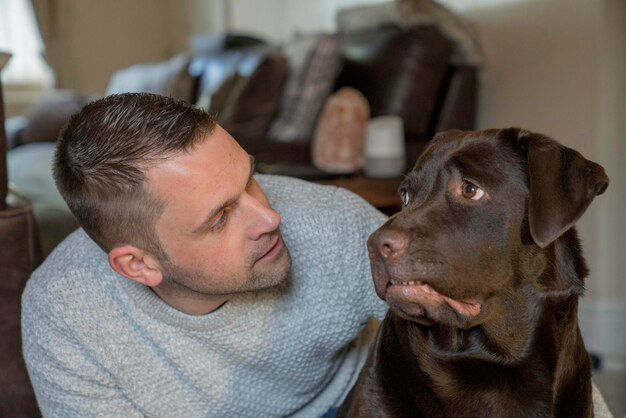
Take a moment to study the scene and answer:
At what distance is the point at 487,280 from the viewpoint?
117 centimetres

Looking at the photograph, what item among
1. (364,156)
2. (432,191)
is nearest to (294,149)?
(364,156)

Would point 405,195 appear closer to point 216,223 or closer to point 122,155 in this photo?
point 216,223

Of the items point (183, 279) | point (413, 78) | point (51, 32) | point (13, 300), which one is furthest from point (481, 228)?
point (51, 32)

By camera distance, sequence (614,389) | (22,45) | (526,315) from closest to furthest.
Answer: (526,315)
(614,389)
(22,45)

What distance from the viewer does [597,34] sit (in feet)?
9.73

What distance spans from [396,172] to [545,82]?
30.7 inches

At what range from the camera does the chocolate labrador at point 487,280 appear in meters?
1.14

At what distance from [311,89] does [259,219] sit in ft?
9.14

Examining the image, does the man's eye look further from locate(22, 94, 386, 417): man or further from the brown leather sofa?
the brown leather sofa

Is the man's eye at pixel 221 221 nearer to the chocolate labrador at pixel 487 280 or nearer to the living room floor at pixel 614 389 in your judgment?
the chocolate labrador at pixel 487 280

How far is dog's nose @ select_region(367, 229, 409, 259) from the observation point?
1113 millimetres

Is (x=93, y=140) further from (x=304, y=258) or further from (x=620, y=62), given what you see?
(x=620, y=62)

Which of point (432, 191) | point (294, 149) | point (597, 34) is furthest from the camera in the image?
point (294, 149)

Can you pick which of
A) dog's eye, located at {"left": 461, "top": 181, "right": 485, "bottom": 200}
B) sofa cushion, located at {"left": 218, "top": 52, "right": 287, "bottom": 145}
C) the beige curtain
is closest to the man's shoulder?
dog's eye, located at {"left": 461, "top": 181, "right": 485, "bottom": 200}
